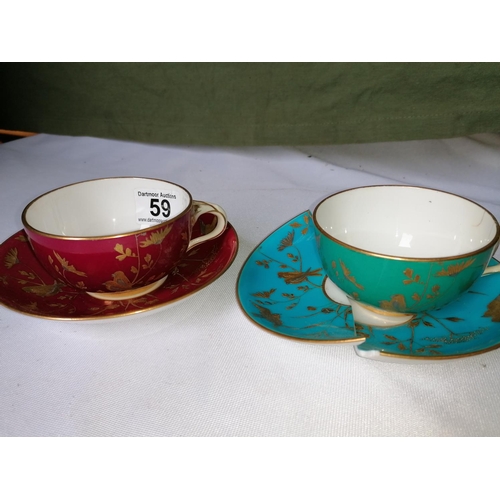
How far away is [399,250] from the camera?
2.16 feet

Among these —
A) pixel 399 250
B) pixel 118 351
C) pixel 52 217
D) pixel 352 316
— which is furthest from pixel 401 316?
pixel 52 217

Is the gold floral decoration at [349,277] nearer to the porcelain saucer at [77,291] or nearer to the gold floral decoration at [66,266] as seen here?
the porcelain saucer at [77,291]

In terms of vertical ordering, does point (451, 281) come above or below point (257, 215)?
above

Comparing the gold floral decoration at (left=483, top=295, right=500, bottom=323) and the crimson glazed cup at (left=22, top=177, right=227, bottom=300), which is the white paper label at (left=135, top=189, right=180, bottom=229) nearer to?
the crimson glazed cup at (left=22, top=177, right=227, bottom=300)

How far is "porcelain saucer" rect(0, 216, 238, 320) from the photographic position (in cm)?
52

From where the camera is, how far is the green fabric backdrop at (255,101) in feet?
3.01

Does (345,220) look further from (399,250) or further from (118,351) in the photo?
(118,351)

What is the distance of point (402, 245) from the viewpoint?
0.66 meters

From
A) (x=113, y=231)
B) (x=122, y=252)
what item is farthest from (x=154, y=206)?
(x=122, y=252)

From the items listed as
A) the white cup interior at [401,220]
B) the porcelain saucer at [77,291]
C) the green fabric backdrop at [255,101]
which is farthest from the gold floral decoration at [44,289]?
the green fabric backdrop at [255,101]

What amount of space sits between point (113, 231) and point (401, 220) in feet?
1.38

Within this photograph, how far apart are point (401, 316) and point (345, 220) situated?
0.17 m

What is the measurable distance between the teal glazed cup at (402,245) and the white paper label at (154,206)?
21 cm

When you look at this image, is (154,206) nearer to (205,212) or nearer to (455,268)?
(205,212)
